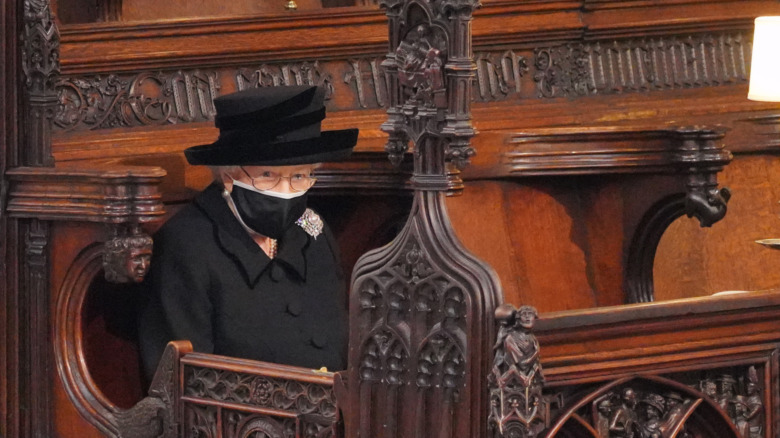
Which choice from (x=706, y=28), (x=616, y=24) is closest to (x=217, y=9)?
(x=616, y=24)

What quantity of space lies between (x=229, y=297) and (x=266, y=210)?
263mm

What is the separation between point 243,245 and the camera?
462cm

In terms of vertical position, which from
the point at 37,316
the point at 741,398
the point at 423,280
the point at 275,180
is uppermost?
the point at 275,180

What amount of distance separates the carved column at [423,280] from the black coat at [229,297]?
88cm

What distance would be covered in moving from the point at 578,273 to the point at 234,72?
4.28 feet

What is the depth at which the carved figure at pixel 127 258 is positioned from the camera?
4406 mm

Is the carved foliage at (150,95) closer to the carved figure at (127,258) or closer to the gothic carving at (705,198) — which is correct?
the carved figure at (127,258)

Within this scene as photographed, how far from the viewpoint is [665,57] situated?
643cm

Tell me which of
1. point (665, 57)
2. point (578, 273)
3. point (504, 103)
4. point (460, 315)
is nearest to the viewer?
point (460, 315)

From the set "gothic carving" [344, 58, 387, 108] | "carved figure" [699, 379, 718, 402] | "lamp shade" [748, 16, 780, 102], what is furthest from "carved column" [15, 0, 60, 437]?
"lamp shade" [748, 16, 780, 102]

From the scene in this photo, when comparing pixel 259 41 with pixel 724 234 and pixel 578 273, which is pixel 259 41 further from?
pixel 724 234

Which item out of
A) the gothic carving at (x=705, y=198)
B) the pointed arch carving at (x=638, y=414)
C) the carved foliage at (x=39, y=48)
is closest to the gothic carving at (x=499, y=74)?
the gothic carving at (x=705, y=198)

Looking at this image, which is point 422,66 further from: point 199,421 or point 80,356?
point 80,356

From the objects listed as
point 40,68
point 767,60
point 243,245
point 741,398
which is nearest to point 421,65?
point 741,398
